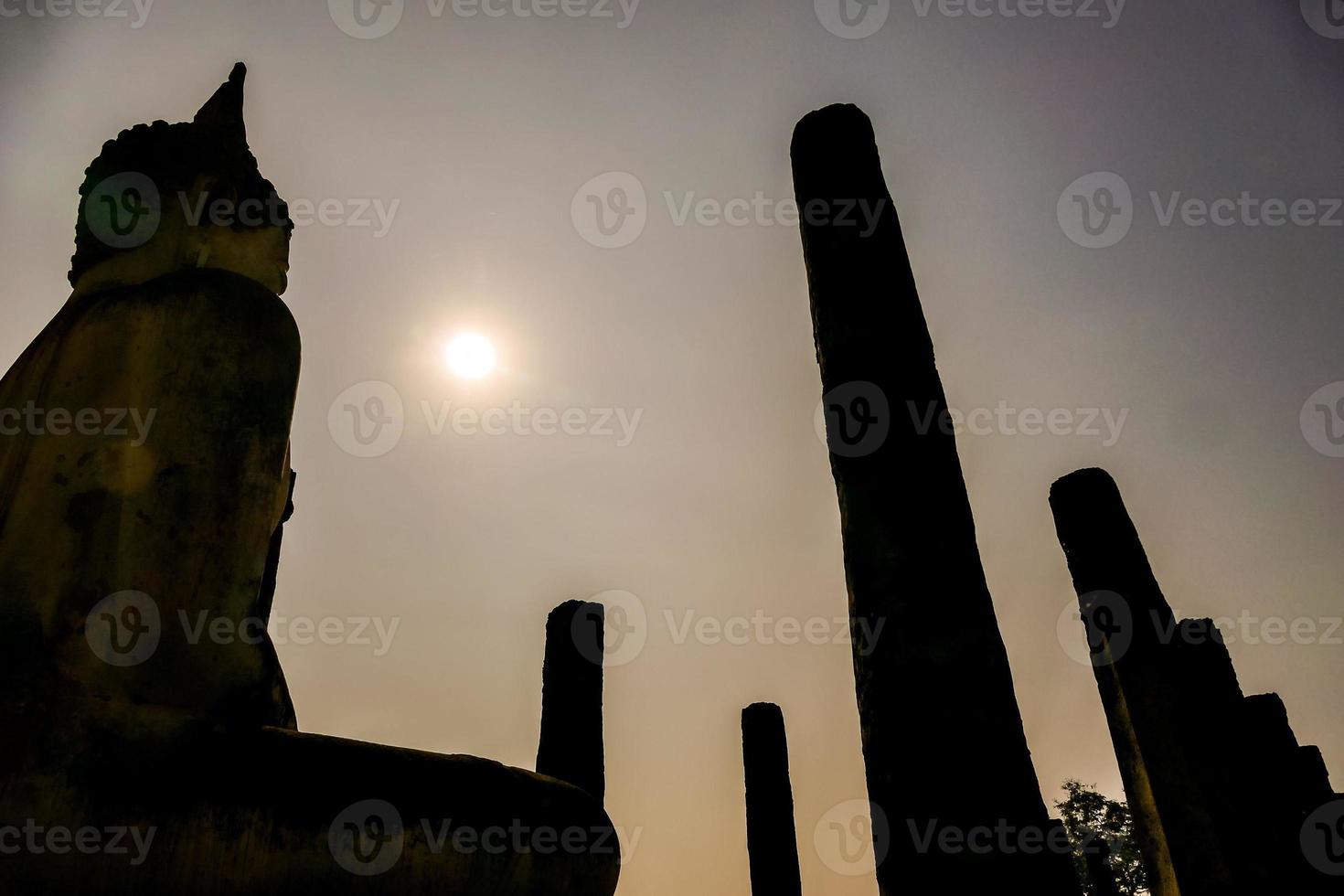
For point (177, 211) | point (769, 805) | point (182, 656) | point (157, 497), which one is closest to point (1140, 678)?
point (769, 805)

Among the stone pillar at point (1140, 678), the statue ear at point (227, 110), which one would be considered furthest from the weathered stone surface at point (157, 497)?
the stone pillar at point (1140, 678)

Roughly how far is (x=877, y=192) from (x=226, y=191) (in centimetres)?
366

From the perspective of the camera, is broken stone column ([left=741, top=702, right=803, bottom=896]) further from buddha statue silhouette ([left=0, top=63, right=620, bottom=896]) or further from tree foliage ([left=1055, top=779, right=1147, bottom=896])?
tree foliage ([left=1055, top=779, right=1147, bottom=896])

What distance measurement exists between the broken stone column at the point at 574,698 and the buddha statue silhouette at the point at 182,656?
4206 mm

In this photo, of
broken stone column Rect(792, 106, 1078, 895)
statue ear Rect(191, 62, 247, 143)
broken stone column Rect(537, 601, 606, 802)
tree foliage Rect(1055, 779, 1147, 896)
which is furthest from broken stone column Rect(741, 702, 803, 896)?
tree foliage Rect(1055, 779, 1147, 896)

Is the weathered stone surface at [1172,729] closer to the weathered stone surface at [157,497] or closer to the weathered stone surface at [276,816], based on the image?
the weathered stone surface at [276,816]

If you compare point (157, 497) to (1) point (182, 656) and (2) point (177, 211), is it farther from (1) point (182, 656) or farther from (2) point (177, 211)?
(2) point (177, 211)

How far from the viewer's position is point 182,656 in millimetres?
2508

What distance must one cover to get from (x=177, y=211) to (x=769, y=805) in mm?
11222

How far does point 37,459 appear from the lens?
2.86m

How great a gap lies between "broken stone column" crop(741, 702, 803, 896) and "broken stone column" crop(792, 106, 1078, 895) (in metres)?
8.88

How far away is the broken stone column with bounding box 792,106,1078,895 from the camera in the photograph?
3.43 metres

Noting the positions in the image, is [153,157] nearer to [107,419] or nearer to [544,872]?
[107,419]

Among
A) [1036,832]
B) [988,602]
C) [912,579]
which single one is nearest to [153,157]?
[912,579]
